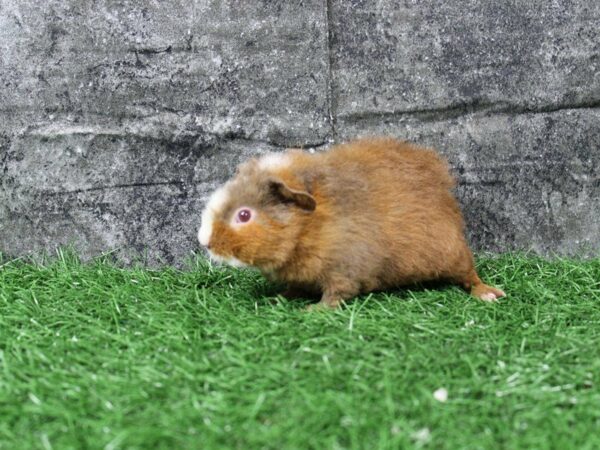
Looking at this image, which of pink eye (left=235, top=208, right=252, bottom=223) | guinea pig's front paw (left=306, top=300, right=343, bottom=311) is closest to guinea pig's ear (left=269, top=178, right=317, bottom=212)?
pink eye (left=235, top=208, right=252, bottom=223)

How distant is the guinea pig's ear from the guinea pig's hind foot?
1013 millimetres

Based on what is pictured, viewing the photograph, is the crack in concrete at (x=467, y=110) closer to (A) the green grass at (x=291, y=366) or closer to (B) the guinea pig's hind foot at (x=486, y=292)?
(A) the green grass at (x=291, y=366)

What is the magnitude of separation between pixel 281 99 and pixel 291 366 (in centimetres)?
192

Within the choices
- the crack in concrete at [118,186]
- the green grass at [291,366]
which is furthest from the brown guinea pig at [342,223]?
the crack in concrete at [118,186]

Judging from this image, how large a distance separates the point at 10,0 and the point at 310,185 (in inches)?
83.4

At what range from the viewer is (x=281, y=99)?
4762 mm

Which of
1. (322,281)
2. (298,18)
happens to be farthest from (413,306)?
(298,18)

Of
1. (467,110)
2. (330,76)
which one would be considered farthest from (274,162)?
(467,110)

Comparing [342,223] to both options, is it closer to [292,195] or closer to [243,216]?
[292,195]

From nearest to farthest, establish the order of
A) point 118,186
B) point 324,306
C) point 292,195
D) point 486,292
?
1. point 292,195
2. point 324,306
3. point 486,292
4. point 118,186

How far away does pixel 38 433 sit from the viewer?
9.41 feet

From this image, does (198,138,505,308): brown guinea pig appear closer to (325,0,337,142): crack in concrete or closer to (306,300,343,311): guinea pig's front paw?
(306,300,343,311): guinea pig's front paw

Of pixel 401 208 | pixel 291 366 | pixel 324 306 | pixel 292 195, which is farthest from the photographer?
pixel 401 208

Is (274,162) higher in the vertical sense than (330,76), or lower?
lower
